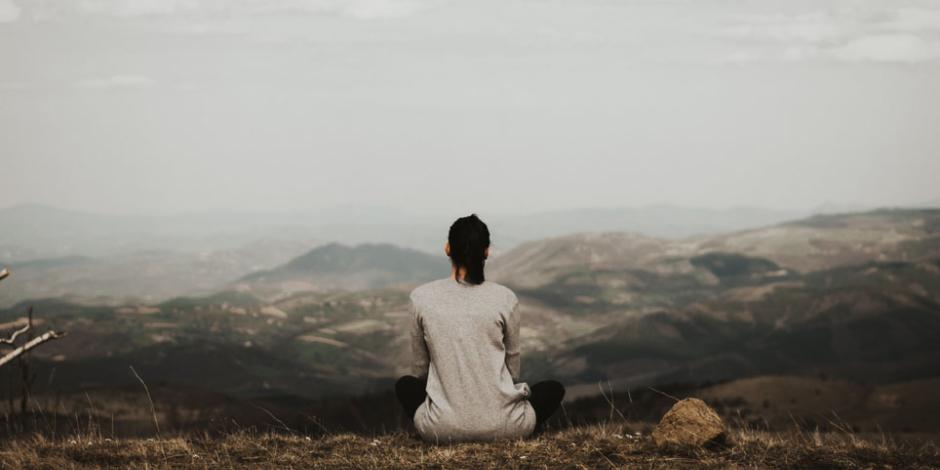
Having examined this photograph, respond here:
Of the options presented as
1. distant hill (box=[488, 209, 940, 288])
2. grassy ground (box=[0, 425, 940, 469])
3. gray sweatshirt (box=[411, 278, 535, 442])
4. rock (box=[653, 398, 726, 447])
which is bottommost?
distant hill (box=[488, 209, 940, 288])

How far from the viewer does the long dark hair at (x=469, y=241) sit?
8.32m

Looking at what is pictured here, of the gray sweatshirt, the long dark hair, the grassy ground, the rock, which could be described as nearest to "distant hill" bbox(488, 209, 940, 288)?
the grassy ground

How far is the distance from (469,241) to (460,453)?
7.02 feet

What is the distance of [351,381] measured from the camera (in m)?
96.9

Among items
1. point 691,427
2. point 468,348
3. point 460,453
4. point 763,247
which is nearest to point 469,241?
point 468,348

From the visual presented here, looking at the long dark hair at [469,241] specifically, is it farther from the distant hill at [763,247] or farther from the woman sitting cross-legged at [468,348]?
the distant hill at [763,247]

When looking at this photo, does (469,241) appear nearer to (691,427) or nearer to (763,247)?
(691,427)

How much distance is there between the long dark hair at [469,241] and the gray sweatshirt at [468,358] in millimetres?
255

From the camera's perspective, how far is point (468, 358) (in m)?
8.34

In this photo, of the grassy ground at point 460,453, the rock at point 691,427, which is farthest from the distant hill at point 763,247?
the rock at point 691,427

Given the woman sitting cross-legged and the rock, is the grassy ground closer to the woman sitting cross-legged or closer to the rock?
the rock

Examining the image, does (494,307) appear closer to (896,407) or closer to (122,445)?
(122,445)

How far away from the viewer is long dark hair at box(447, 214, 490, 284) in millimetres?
8320

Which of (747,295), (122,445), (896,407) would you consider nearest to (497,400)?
(122,445)
